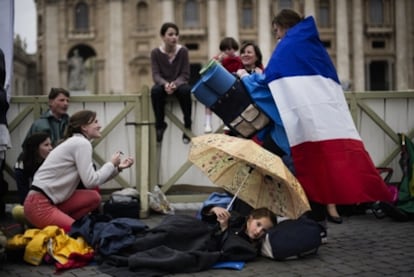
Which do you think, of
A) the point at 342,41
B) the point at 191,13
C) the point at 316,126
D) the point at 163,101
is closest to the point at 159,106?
the point at 163,101

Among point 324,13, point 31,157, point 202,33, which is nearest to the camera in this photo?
point 31,157

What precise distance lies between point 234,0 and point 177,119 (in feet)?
132

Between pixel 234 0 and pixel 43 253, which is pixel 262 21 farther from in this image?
pixel 43 253

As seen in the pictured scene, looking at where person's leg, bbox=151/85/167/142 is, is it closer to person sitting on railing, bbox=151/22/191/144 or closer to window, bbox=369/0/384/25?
person sitting on railing, bbox=151/22/191/144

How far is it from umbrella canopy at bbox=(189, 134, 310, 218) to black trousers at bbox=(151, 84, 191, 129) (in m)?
2.82

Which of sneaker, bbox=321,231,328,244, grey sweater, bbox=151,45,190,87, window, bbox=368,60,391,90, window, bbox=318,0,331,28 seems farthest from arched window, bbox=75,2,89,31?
sneaker, bbox=321,231,328,244

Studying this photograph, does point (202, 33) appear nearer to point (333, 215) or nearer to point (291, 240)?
point (333, 215)

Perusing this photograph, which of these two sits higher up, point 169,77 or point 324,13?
point 324,13

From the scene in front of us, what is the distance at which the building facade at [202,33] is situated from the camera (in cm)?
4653

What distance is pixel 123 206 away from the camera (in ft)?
24.5

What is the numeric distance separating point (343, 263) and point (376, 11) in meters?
46.7

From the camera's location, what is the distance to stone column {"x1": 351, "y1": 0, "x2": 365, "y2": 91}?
153 feet


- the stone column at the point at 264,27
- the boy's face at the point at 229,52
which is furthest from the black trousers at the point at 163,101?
the stone column at the point at 264,27

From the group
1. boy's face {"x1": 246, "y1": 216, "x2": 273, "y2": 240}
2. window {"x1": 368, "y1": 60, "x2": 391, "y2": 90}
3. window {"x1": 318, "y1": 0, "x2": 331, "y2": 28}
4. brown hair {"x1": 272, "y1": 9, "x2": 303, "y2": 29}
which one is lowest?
boy's face {"x1": 246, "y1": 216, "x2": 273, "y2": 240}
